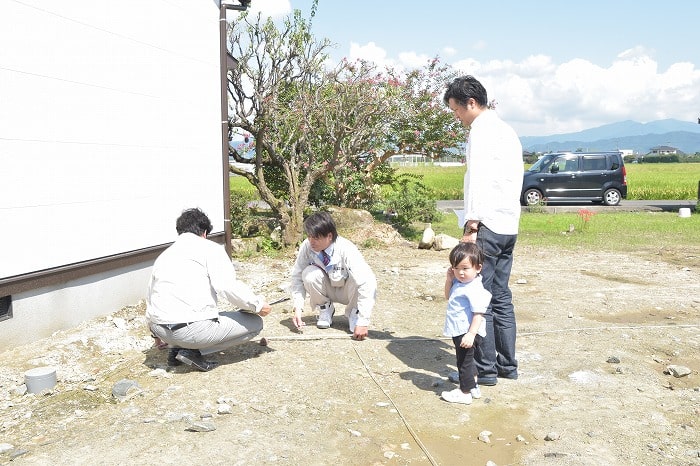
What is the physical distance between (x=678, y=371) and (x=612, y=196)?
17073 mm

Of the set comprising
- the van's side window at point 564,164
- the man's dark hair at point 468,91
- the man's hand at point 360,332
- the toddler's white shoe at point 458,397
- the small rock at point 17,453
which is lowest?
the small rock at point 17,453

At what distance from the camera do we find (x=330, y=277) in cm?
499

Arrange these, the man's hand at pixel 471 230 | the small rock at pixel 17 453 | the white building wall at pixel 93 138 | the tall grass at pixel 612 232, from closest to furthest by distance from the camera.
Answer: the small rock at pixel 17 453
the man's hand at pixel 471 230
the white building wall at pixel 93 138
the tall grass at pixel 612 232

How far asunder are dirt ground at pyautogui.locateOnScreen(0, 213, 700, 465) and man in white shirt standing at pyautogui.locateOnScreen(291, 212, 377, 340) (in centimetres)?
19

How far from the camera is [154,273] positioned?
13.5 feet

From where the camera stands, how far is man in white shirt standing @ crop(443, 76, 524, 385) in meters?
3.71

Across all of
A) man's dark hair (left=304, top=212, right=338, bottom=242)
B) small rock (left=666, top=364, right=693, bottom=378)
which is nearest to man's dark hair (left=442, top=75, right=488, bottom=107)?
man's dark hair (left=304, top=212, right=338, bottom=242)

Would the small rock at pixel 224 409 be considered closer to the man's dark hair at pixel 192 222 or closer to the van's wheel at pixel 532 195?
the man's dark hair at pixel 192 222

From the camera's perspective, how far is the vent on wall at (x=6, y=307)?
4633mm

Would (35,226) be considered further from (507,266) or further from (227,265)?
(507,266)

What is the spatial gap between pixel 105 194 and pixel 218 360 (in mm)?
2208

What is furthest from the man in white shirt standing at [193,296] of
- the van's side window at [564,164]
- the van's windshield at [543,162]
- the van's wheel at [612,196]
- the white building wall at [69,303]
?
the van's wheel at [612,196]

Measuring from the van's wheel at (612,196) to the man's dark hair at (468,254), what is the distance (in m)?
17.9

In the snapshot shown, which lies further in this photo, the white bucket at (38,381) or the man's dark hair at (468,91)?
the white bucket at (38,381)
